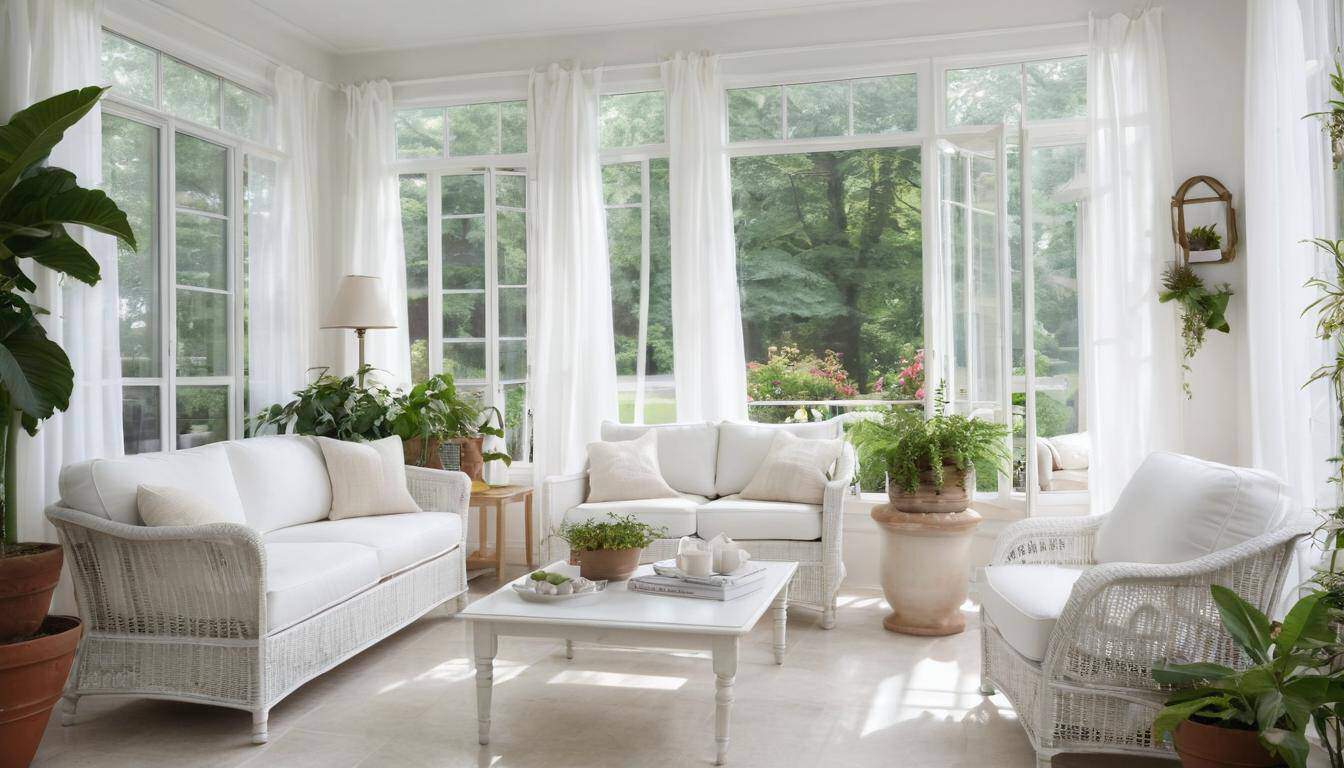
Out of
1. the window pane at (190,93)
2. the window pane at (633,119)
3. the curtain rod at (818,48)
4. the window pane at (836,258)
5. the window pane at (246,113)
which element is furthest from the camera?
the window pane at (836,258)

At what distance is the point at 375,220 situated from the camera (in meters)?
6.11

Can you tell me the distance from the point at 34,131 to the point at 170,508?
132 cm

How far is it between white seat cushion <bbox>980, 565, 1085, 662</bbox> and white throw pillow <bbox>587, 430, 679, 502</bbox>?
1951 millimetres

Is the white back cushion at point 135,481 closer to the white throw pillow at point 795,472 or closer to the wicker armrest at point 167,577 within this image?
the wicker armrest at point 167,577

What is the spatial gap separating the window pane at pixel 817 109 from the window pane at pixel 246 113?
2956mm

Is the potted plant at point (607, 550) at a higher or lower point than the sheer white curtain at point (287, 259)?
lower

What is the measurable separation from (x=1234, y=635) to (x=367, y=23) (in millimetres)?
5240

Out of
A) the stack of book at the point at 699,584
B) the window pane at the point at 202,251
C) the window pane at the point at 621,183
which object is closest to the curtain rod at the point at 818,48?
the window pane at the point at 621,183

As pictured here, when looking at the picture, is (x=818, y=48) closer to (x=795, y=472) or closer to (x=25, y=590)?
(x=795, y=472)

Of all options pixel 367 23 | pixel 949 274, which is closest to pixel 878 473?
pixel 949 274

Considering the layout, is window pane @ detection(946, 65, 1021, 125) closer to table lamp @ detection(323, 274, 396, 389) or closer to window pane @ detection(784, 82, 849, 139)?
window pane @ detection(784, 82, 849, 139)

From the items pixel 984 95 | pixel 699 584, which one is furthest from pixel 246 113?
pixel 984 95

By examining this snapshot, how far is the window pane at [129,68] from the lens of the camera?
15.0ft

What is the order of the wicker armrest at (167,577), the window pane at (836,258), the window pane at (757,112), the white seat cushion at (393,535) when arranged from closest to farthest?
the wicker armrest at (167,577) → the white seat cushion at (393,535) → the window pane at (757,112) → the window pane at (836,258)
